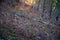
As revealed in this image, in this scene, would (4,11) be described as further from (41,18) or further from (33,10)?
(33,10)

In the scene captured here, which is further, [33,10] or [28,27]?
[33,10]

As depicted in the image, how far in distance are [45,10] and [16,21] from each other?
17.3 ft

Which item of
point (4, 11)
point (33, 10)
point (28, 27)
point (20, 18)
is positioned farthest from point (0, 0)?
point (33, 10)

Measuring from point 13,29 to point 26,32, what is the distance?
94 cm

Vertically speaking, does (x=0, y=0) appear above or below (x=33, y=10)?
above

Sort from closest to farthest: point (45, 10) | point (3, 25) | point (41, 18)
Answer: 1. point (3, 25)
2. point (41, 18)
3. point (45, 10)

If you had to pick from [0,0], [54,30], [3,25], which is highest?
[0,0]

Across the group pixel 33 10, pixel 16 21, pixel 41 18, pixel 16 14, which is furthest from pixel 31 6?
pixel 16 21

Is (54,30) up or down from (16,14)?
down

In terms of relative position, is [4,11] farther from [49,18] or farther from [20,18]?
[49,18]

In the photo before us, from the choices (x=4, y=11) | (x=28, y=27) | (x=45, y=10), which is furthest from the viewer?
(x=45, y=10)

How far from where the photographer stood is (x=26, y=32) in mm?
11430

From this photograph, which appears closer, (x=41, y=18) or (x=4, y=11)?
(x=4, y=11)

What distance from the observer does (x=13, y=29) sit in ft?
36.2
